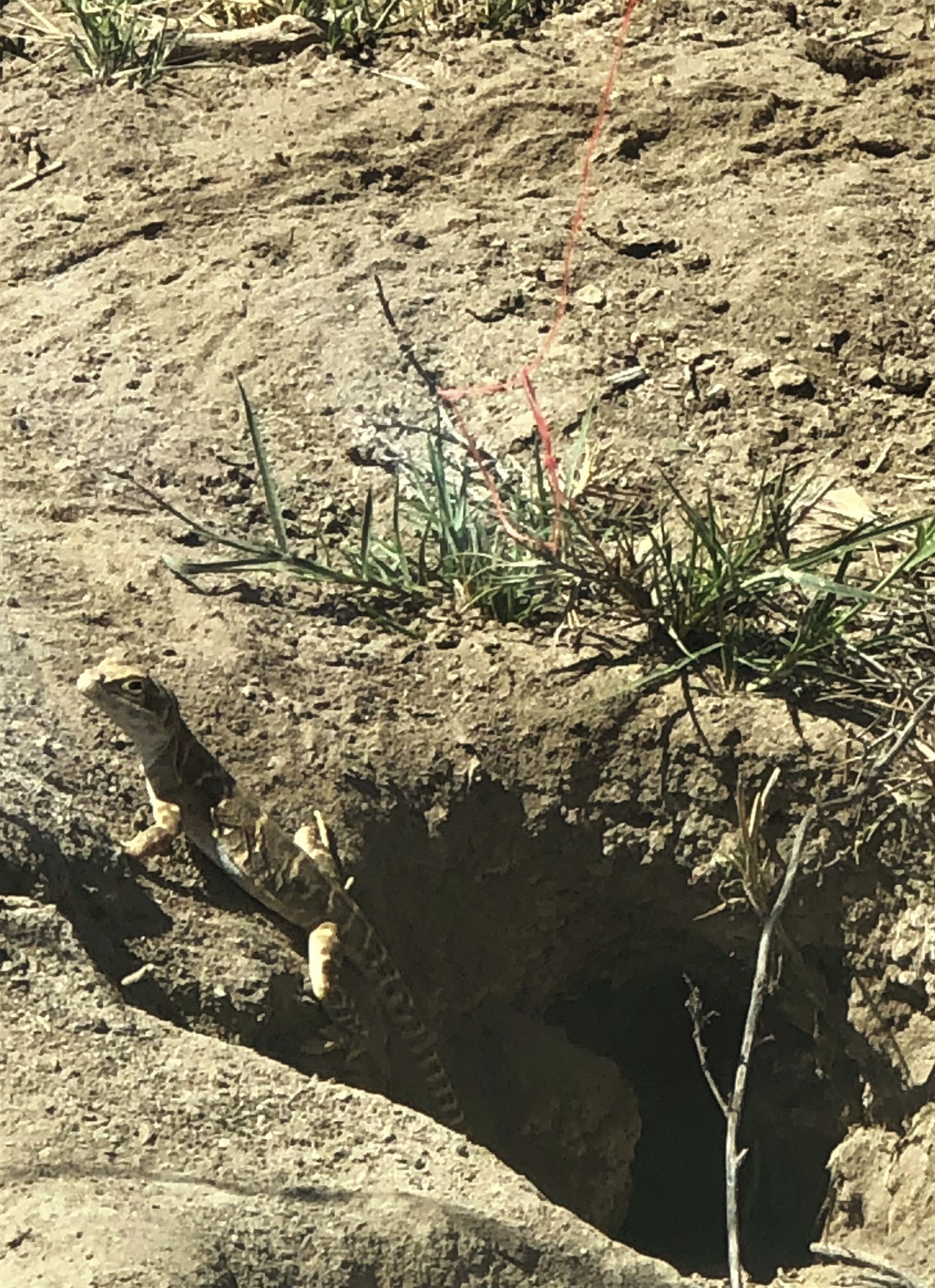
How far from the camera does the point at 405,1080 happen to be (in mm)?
3941

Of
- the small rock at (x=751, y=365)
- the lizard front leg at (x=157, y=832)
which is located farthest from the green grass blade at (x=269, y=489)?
the small rock at (x=751, y=365)

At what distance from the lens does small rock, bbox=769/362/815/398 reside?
186 inches

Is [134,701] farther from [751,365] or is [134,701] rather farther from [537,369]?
[751,365]

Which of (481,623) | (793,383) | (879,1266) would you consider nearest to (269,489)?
(481,623)

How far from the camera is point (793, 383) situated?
15.5 feet

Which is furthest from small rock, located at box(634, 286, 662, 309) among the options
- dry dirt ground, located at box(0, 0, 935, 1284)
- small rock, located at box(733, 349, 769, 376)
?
small rock, located at box(733, 349, 769, 376)

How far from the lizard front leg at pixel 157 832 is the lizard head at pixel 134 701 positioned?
0.14 meters

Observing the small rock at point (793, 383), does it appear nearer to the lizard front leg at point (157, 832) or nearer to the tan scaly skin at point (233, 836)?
the tan scaly skin at point (233, 836)

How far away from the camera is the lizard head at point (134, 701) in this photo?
361 centimetres

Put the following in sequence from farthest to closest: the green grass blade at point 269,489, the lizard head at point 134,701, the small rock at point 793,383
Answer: the small rock at point 793,383, the green grass blade at point 269,489, the lizard head at point 134,701

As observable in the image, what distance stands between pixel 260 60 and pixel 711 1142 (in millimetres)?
3969

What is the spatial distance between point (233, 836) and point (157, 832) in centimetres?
18

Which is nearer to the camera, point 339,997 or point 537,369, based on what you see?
point 339,997

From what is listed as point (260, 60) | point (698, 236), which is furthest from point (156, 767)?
point (260, 60)
